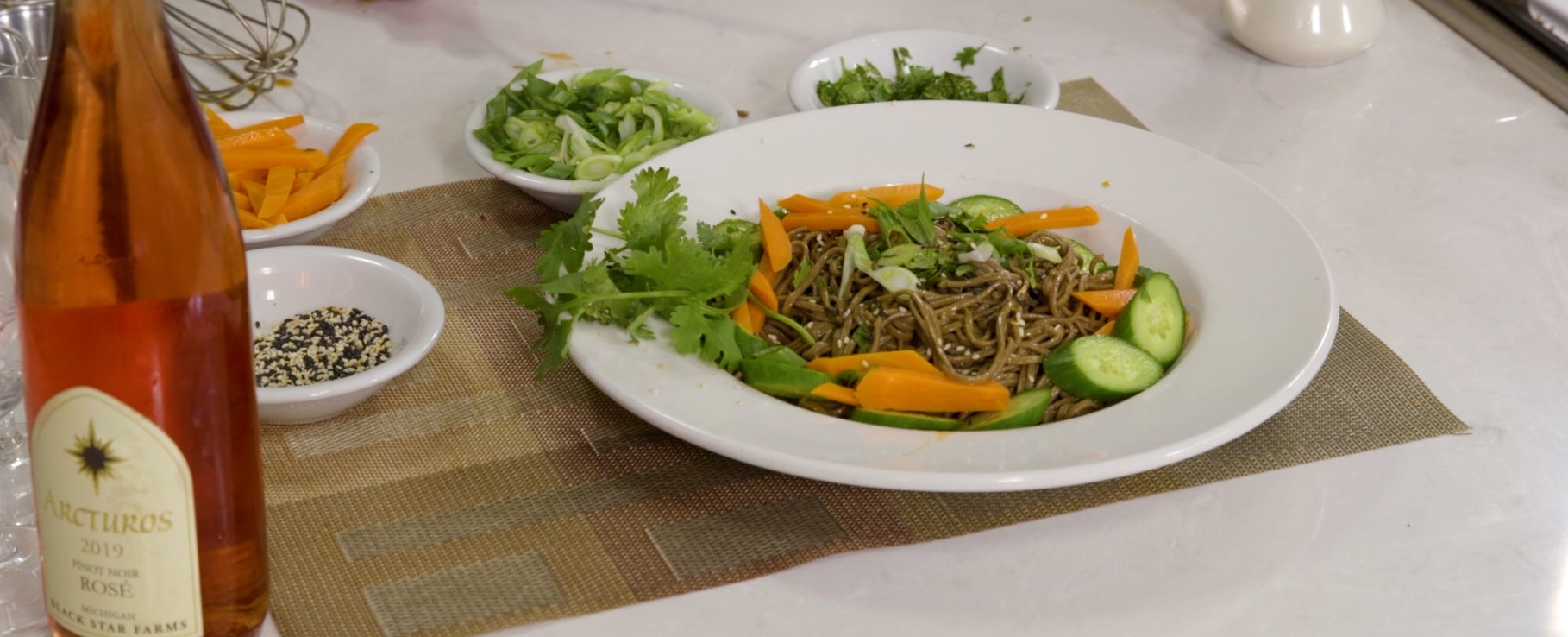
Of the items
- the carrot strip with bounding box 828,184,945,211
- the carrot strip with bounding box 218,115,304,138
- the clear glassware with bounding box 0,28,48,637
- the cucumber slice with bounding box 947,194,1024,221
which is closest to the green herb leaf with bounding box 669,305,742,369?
the carrot strip with bounding box 828,184,945,211

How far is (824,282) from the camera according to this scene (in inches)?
56.1

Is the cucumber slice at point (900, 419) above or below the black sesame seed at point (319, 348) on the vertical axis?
above

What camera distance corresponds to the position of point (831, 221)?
1.48 m

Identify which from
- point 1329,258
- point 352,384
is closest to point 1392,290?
point 1329,258

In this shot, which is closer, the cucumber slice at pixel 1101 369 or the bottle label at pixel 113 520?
the bottle label at pixel 113 520

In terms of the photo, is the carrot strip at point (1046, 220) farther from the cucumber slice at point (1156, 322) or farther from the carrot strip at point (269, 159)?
the carrot strip at point (269, 159)

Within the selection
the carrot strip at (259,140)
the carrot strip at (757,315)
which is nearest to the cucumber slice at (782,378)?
the carrot strip at (757,315)

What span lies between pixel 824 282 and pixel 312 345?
1.74 ft

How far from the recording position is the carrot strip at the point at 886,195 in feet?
5.04

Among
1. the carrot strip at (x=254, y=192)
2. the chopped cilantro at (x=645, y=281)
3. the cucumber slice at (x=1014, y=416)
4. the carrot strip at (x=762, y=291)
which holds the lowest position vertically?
the cucumber slice at (x=1014, y=416)

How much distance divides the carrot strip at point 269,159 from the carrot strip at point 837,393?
74 centimetres

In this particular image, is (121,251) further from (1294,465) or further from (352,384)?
(1294,465)

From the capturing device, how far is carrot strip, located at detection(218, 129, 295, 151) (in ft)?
5.12

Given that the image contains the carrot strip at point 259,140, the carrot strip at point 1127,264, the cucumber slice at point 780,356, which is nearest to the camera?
the cucumber slice at point 780,356
